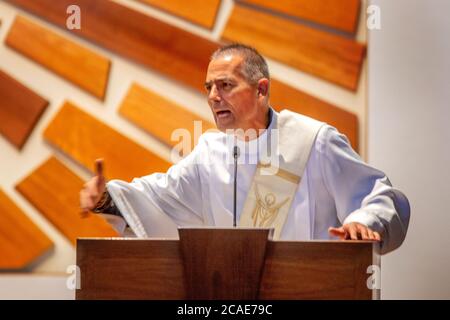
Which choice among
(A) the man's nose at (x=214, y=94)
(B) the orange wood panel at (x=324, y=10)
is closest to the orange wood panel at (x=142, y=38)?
(B) the orange wood panel at (x=324, y=10)

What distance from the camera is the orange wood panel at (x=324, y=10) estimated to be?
142 inches

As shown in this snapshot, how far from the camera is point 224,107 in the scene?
8.82 feet


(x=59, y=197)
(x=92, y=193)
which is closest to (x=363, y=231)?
(x=92, y=193)

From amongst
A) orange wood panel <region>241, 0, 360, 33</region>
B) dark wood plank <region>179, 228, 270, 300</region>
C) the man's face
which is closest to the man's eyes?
the man's face

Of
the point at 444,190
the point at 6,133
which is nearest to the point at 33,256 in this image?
the point at 6,133

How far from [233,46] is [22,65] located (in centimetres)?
155

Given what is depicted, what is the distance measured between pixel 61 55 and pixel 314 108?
4.46 ft

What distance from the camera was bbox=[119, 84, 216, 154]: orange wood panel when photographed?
11.9 feet

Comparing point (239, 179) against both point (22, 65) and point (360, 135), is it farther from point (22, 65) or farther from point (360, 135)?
point (22, 65)

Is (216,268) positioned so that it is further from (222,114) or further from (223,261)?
(222,114)

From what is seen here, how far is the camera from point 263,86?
2779 mm

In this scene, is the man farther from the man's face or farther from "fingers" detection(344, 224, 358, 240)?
"fingers" detection(344, 224, 358, 240)

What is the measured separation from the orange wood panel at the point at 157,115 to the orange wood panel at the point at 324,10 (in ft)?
2.19
